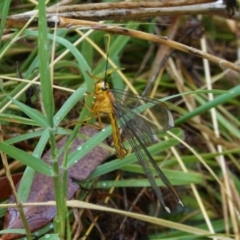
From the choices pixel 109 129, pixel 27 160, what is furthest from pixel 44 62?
pixel 109 129

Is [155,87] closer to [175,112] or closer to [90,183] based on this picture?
[175,112]

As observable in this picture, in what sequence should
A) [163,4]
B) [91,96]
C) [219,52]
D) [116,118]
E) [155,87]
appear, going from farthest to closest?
[219,52] < [155,87] < [163,4] < [116,118] < [91,96]

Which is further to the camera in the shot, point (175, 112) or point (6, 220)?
point (175, 112)

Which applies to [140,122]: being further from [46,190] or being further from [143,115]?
[46,190]

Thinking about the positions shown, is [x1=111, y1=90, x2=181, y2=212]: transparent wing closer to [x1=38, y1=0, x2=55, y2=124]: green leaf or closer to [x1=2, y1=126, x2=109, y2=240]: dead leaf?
[x1=2, y1=126, x2=109, y2=240]: dead leaf

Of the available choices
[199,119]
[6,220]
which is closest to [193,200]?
[199,119]

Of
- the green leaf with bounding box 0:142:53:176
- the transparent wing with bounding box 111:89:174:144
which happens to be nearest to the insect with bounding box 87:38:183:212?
the transparent wing with bounding box 111:89:174:144

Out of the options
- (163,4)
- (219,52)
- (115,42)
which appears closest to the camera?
(163,4)
